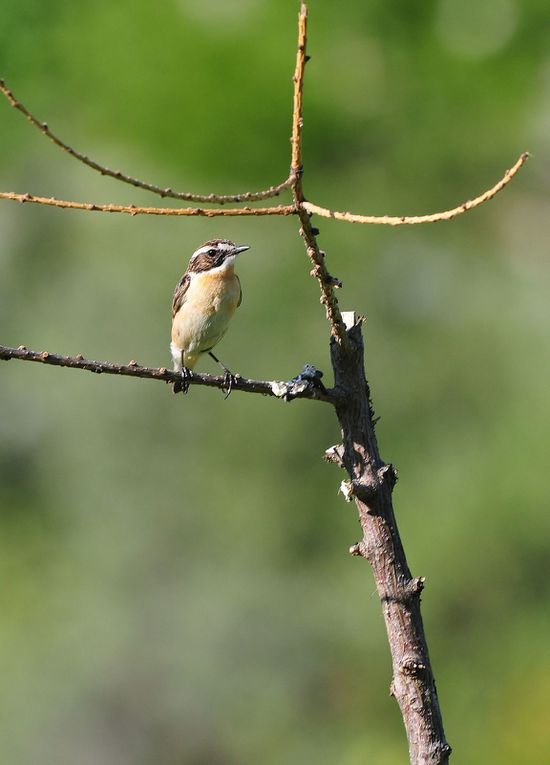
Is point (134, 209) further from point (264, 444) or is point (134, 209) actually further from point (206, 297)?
point (264, 444)

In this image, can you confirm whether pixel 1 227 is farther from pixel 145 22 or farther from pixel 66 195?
pixel 145 22

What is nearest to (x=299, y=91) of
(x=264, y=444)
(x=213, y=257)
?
(x=213, y=257)

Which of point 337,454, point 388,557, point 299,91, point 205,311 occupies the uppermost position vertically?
point 205,311

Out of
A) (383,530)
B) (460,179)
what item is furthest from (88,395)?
(383,530)

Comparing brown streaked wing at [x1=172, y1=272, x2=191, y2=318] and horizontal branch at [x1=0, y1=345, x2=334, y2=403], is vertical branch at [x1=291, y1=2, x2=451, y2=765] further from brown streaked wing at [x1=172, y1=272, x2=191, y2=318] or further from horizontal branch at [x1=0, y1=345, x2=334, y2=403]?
brown streaked wing at [x1=172, y1=272, x2=191, y2=318]

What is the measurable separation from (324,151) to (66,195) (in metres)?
3.23

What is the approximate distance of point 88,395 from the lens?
36.7 feet

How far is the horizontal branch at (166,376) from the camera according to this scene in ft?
6.50

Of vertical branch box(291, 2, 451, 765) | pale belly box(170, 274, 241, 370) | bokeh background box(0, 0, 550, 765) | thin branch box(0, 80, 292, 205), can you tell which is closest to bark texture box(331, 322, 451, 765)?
vertical branch box(291, 2, 451, 765)

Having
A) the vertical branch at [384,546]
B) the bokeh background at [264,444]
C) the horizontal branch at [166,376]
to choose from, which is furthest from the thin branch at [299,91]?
the bokeh background at [264,444]

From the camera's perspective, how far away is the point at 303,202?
1816 millimetres

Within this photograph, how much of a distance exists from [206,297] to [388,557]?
7.87ft

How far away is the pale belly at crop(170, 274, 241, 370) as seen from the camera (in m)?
4.42

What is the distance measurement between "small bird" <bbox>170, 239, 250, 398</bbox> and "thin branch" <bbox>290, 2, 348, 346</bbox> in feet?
7.37
